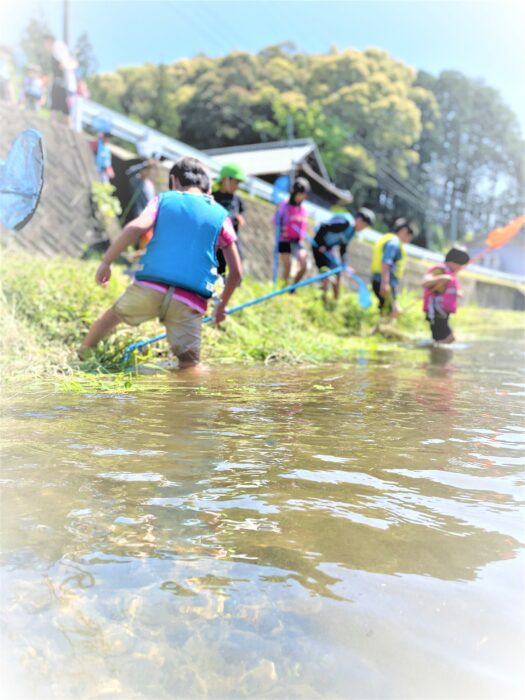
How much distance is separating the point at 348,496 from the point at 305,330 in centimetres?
565

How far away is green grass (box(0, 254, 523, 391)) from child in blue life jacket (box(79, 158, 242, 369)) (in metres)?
0.40

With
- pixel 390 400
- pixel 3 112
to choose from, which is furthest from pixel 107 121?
pixel 390 400

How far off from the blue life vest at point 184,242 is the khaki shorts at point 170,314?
0.11m

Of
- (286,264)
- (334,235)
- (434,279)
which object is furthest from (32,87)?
(434,279)

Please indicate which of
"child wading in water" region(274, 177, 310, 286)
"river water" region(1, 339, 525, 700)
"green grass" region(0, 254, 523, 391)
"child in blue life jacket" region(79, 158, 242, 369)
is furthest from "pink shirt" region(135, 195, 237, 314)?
"child wading in water" region(274, 177, 310, 286)

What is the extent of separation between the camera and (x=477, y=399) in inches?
142

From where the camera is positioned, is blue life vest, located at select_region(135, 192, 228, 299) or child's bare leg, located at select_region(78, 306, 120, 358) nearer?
blue life vest, located at select_region(135, 192, 228, 299)

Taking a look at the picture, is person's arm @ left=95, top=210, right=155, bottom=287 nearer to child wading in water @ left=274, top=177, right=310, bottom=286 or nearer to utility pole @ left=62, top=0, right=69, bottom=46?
child wading in water @ left=274, top=177, right=310, bottom=286

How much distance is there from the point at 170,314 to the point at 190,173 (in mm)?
960

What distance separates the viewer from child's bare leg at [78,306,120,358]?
14.0 feet

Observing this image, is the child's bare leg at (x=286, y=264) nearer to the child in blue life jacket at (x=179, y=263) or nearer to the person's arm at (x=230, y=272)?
the person's arm at (x=230, y=272)

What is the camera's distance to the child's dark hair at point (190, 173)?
420cm

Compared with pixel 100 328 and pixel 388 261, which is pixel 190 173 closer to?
pixel 100 328

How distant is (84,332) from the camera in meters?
4.97
